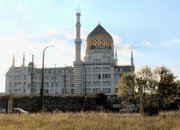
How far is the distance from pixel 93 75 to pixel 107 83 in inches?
212

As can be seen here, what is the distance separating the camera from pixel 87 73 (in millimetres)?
136625

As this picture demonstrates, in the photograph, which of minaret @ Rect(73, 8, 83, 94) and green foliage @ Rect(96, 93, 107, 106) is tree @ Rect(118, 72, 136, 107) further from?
minaret @ Rect(73, 8, 83, 94)

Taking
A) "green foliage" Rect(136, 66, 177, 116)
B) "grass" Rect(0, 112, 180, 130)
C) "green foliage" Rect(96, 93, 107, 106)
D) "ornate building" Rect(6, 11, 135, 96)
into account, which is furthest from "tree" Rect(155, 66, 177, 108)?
"ornate building" Rect(6, 11, 135, 96)

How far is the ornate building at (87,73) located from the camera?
430 ft

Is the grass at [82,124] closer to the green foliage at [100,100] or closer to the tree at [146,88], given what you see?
the tree at [146,88]

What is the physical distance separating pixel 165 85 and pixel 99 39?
86047mm

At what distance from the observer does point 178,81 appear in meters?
48.4

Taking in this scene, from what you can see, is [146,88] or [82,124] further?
[146,88]

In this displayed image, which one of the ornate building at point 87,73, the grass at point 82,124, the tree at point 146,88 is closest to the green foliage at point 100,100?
the tree at point 146,88

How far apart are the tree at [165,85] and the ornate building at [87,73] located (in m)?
81.8

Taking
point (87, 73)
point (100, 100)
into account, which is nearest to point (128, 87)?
point (100, 100)

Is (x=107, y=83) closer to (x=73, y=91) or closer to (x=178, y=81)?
(x=73, y=91)

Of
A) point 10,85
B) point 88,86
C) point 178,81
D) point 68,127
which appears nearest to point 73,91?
point 88,86

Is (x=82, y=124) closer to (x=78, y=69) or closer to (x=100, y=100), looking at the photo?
(x=100, y=100)
